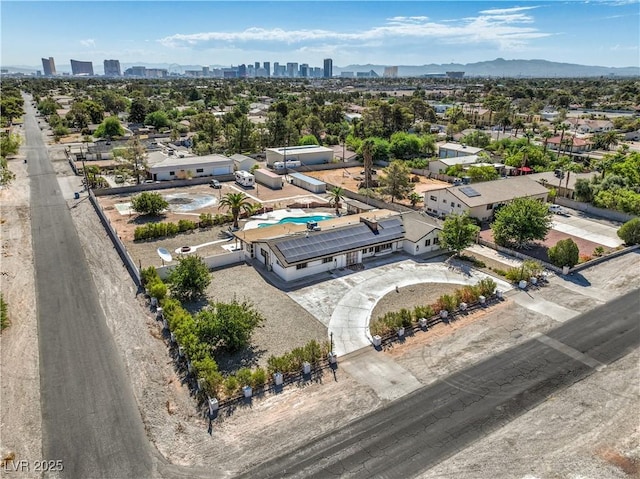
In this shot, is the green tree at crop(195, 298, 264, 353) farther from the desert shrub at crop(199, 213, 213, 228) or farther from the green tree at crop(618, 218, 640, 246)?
the green tree at crop(618, 218, 640, 246)

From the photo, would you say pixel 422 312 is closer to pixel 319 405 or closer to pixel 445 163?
pixel 319 405

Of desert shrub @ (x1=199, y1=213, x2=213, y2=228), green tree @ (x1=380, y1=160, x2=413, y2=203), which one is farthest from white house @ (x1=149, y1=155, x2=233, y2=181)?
green tree @ (x1=380, y1=160, x2=413, y2=203)

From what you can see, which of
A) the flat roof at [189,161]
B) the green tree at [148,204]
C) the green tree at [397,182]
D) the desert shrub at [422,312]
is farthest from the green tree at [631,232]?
the flat roof at [189,161]

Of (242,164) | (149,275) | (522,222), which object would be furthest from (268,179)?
(522,222)

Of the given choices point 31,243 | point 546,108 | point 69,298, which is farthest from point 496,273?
point 546,108

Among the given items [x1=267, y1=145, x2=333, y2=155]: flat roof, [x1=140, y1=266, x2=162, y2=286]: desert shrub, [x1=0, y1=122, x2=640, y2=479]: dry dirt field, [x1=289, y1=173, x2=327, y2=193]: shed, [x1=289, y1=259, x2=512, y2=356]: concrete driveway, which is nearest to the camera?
[x1=0, y1=122, x2=640, y2=479]: dry dirt field

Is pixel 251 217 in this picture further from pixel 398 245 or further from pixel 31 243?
pixel 31 243
